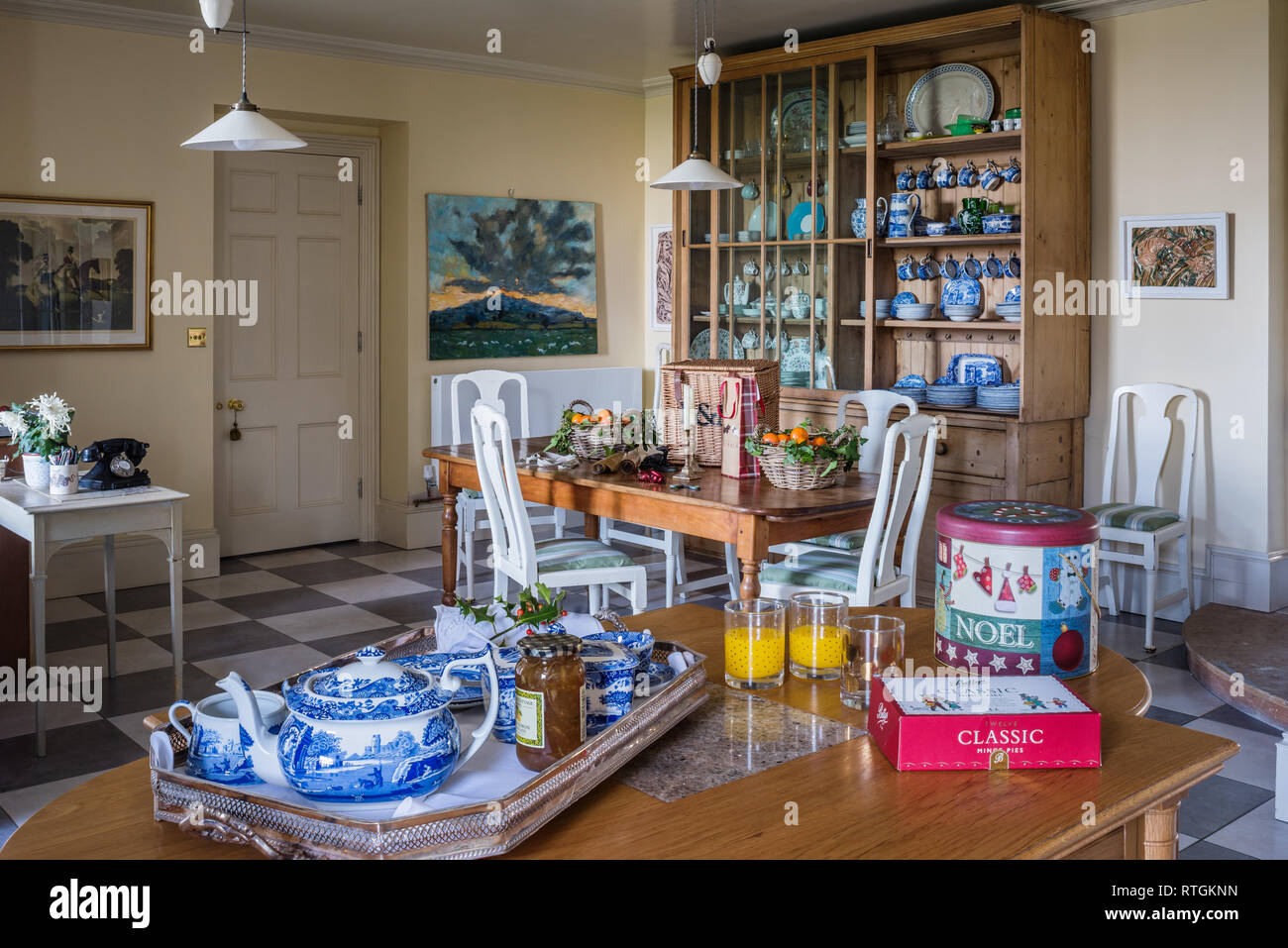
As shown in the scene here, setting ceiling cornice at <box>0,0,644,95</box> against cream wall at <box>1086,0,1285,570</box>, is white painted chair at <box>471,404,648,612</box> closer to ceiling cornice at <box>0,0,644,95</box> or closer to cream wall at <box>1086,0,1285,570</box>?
cream wall at <box>1086,0,1285,570</box>

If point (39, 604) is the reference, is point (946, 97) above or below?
above

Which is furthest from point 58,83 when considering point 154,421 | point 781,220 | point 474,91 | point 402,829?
point 402,829

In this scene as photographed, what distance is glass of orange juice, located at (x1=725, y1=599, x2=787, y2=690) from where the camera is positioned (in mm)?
1677

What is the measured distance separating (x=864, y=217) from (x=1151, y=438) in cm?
169

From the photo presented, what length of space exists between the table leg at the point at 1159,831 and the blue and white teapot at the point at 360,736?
786 mm

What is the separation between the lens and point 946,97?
18.3ft

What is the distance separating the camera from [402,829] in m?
1.11

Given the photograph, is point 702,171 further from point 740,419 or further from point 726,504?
point 726,504

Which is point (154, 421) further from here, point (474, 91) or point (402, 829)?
point (402, 829)

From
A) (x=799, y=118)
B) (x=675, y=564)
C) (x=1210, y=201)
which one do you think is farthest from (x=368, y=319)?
(x=1210, y=201)

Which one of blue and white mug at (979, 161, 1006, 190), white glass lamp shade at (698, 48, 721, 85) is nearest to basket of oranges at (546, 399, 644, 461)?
white glass lamp shade at (698, 48, 721, 85)

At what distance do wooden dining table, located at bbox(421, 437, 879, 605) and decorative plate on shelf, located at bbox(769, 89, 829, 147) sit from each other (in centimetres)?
237
